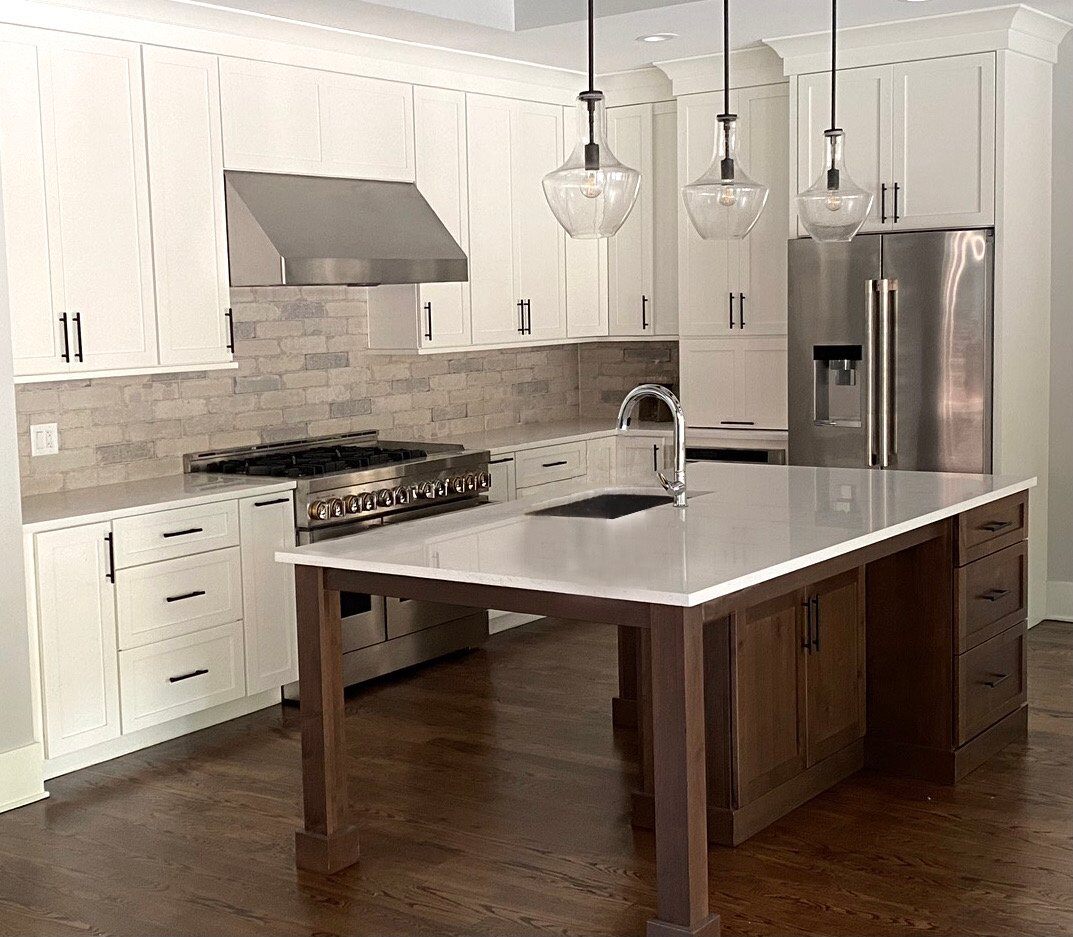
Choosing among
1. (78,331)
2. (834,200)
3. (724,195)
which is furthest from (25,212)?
(834,200)

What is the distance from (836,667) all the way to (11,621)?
8.43 feet

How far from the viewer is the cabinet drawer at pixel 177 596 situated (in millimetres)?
4766

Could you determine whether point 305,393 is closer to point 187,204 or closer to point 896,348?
point 187,204

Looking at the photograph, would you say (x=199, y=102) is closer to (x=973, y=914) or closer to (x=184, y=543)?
(x=184, y=543)

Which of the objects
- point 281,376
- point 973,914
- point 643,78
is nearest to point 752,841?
point 973,914

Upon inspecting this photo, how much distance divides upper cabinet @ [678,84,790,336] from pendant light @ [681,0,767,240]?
281 cm

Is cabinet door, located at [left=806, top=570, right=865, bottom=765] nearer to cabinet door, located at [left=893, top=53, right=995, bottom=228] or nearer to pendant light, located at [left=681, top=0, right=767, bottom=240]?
pendant light, located at [left=681, top=0, right=767, bottom=240]

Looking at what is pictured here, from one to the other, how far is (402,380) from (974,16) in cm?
302

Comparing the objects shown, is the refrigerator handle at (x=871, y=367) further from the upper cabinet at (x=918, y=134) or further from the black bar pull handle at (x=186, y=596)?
the black bar pull handle at (x=186, y=596)

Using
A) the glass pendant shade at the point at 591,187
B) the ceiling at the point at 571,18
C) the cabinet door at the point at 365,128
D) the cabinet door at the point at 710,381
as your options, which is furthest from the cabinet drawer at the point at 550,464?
the glass pendant shade at the point at 591,187

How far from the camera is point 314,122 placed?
570 centimetres

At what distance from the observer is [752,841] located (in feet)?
12.8

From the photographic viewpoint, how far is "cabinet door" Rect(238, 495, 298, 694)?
5.19 meters

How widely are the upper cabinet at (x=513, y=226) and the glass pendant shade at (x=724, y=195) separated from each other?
270 cm
